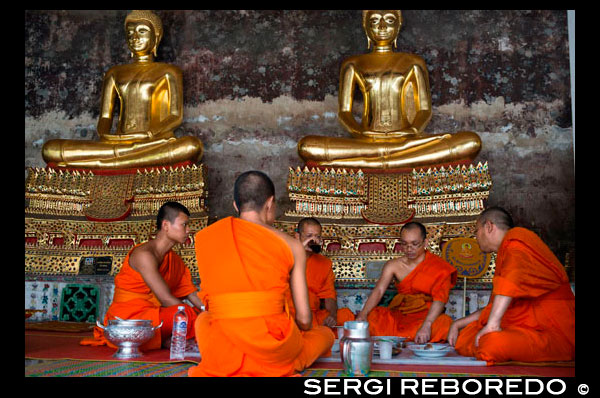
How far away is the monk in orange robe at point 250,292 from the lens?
102 inches

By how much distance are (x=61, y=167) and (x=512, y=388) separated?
4.68 metres

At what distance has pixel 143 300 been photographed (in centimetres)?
370

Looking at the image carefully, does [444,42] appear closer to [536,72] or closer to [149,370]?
[536,72]

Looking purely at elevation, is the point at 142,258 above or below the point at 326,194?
below

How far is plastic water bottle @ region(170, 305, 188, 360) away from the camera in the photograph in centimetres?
306

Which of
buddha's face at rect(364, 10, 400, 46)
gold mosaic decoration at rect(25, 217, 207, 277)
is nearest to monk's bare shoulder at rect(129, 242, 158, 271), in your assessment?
gold mosaic decoration at rect(25, 217, 207, 277)

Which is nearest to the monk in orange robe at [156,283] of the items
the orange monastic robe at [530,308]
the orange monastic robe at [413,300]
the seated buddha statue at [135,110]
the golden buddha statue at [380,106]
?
the orange monastic robe at [413,300]

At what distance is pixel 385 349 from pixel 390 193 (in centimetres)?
244

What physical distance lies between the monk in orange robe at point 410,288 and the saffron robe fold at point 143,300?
1134mm

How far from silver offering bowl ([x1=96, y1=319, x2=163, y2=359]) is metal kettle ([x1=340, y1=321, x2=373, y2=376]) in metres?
1.01

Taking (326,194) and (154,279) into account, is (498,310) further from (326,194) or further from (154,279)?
(326,194)

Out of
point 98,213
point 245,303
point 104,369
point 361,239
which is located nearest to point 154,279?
point 104,369

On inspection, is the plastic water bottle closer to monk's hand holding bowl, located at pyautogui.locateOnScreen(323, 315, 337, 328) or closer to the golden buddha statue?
monk's hand holding bowl, located at pyautogui.locateOnScreen(323, 315, 337, 328)

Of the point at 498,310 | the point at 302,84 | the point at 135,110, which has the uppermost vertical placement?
the point at 302,84
